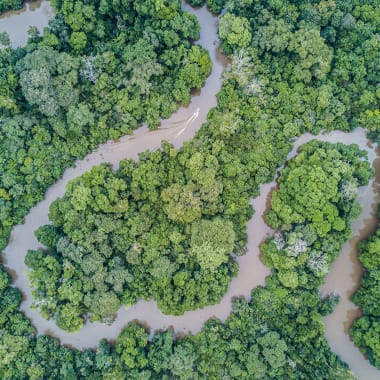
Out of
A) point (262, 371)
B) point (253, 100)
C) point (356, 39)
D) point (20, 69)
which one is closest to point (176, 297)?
point (262, 371)

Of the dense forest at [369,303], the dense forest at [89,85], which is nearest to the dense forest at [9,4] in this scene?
the dense forest at [89,85]

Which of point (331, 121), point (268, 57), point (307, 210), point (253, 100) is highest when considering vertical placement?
point (268, 57)

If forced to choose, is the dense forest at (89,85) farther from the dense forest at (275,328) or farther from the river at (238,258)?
the dense forest at (275,328)

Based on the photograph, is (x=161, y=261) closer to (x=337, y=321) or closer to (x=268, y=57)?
(x=337, y=321)

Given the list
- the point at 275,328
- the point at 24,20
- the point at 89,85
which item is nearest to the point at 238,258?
the point at 275,328

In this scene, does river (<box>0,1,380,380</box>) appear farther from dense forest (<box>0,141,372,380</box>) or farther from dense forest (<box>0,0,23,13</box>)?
dense forest (<box>0,0,23,13</box>)

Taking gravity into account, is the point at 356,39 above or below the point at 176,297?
above

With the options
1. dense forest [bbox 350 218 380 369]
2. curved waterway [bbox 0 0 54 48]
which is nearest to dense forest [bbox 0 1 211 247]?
curved waterway [bbox 0 0 54 48]
